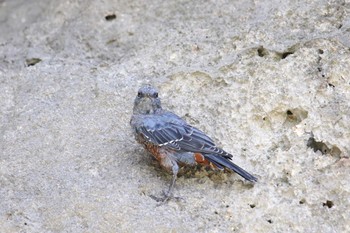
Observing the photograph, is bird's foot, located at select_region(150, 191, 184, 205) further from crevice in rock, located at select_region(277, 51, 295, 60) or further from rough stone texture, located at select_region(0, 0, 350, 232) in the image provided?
crevice in rock, located at select_region(277, 51, 295, 60)

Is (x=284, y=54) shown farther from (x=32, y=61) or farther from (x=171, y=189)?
(x=32, y=61)

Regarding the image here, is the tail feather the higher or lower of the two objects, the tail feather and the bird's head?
the lower

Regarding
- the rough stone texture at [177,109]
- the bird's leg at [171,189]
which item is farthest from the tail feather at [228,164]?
the bird's leg at [171,189]

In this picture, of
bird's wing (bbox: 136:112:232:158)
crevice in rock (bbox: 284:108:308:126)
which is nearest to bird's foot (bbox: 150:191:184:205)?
bird's wing (bbox: 136:112:232:158)

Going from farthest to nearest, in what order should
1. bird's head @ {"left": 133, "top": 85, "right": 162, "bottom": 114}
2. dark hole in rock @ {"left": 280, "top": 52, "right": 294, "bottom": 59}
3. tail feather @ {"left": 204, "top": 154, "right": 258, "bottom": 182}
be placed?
dark hole in rock @ {"left": 280, "top": 52, "right": 294, "bottom": 59} < bird's head @ {"left": 133, "top": 85, "right": 162, "bottom": 114} < tail feather @ {"left": 204, "top": 154, "right": 258, "bottom": 182}

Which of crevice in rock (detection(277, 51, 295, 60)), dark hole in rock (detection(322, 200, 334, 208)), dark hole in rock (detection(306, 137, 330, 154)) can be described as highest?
crevice in rock (detection(277, 51, 295, 60))

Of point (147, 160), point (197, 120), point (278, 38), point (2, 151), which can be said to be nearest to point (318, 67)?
point (278, 38)

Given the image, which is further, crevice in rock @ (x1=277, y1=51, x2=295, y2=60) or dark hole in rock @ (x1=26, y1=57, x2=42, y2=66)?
dark hole in rock @ (x1=26, y1=57, x2=42, y2=66)

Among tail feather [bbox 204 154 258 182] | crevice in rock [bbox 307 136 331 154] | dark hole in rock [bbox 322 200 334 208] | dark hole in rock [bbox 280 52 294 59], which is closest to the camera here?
dark hole in rock [bbox 322 200 334 208]

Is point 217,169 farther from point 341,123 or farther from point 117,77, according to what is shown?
point 117,77

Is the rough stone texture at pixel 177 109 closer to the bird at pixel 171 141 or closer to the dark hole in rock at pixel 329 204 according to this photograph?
the dark hole in rock at pixel 329 204
